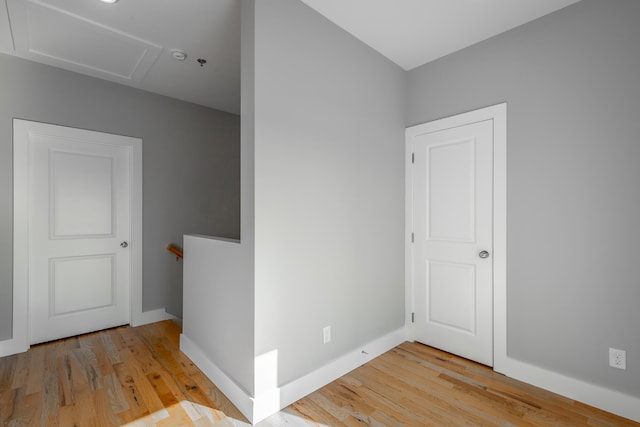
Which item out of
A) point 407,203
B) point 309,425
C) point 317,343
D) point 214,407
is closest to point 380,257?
point 407,203

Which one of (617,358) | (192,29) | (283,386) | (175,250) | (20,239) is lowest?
(283,386)

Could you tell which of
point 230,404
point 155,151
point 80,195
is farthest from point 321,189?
point 80,195

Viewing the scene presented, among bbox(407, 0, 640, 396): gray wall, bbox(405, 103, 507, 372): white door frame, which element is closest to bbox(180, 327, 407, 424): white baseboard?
bbox(405, 103, 507, 372): white door frame

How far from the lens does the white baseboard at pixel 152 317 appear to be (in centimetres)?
329

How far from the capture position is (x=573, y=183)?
203 cm

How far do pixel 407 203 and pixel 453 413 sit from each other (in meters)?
1.73

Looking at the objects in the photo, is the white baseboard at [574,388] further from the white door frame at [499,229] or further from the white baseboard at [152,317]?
the white baseboard at [152,317]

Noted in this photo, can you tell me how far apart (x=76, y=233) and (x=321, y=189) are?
2628 mm

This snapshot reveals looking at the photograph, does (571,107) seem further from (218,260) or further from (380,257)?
(218,260)

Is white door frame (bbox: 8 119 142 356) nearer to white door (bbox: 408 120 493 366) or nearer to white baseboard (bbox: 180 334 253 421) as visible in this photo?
white baseboard (bbox: 180 334 253 421)

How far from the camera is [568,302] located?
205cm

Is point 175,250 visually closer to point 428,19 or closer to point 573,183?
point 428,19

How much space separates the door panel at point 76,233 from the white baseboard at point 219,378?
1.21m

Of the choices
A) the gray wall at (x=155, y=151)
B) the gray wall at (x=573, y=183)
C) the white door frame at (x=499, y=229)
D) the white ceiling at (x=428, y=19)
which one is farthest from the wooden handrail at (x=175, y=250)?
the gray wall at (x=573, y=183)
